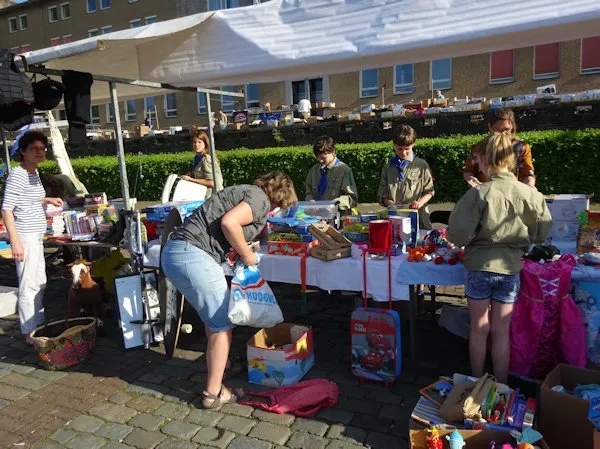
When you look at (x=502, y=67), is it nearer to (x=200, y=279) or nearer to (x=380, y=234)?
(x=380, y=234)

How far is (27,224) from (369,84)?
22.0 metres

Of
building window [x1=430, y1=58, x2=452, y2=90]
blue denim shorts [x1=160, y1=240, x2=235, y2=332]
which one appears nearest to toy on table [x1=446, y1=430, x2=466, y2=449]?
blue denim shorts [x1=160, y1=240, x2=235, y2=332]

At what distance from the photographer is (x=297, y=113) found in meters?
19.3

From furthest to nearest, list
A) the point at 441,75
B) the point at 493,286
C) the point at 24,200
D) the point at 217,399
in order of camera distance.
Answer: the point at 441,75
the point at 24,200
the point at 217,399
the point at 493,286

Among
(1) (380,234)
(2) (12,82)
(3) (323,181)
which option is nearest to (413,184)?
(3) (323,181)

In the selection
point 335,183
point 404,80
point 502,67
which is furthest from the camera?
point 404,80

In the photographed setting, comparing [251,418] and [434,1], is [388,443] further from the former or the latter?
[434,1]

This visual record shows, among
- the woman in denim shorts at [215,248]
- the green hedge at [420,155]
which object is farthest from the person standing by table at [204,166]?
the green hedge at [420,155]

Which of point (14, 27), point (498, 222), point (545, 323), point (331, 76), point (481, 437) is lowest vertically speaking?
point (481, 437)

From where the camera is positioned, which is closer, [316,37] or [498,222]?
[498,222]

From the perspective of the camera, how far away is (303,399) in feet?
10.2

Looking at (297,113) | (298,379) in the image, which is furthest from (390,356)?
(297,113)

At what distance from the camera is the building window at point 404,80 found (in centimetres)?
2320

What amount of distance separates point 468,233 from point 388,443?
124 cm
